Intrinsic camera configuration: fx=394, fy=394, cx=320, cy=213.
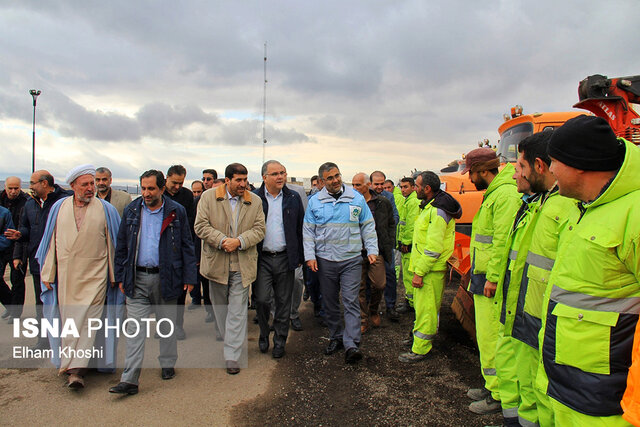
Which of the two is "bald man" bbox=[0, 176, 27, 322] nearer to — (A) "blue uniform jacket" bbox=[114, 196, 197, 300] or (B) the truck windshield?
(A) "blue uniform jacket" bbox=[114, 196, 197, 300]

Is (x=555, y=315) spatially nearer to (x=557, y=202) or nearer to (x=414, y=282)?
(x=557, y=202)

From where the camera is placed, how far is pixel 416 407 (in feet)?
11.3

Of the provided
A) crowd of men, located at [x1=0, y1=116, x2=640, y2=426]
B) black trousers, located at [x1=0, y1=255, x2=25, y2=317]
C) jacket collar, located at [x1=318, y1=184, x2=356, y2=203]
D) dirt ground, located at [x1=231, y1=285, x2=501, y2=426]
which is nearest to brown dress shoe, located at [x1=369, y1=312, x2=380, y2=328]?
crowd of men, located at [x1=0, y1=116, x2=640, y2=426]

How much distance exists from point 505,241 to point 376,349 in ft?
7.77

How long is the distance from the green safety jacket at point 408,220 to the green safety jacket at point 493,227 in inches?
134

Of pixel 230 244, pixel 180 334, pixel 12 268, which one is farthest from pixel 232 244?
pixel 12 268

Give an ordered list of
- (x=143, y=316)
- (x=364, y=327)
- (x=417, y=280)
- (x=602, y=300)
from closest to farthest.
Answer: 1. (x=602, y=300)
2. (x=143, y=316)
3. (x=417, y=280)
4. (x=364, y=327)

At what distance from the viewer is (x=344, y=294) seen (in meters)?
4.60

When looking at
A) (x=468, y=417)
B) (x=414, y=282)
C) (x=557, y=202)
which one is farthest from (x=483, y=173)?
(x=468, y=417)

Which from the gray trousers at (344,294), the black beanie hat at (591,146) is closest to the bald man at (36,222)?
the gray trousers at (344,294)

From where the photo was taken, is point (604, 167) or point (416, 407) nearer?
point (604, 167)

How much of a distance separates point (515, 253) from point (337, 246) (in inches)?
85.7

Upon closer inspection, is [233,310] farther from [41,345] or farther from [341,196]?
[41,345]

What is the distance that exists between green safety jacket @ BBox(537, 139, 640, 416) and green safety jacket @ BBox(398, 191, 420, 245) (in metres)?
5.17
